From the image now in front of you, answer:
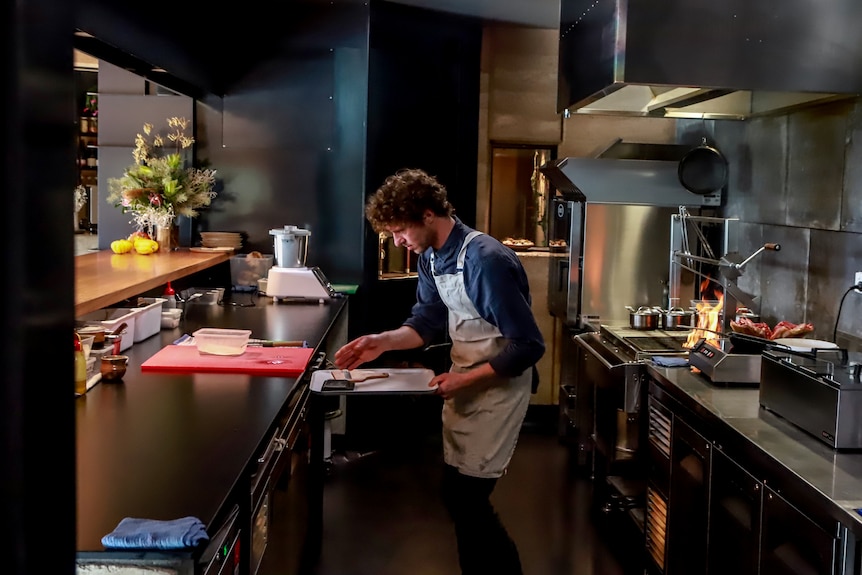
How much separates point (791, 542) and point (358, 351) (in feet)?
5.55

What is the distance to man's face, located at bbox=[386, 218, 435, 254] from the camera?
301cm

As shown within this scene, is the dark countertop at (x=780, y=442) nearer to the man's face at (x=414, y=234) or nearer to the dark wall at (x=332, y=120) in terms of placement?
the man's face at (x=414, y=234)

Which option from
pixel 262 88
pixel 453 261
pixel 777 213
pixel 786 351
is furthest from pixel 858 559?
pixel 262 88

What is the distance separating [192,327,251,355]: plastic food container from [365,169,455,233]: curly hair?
73 cm

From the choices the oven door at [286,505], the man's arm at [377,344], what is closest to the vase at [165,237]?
the oven door at [286,505]

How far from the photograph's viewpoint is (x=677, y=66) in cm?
351

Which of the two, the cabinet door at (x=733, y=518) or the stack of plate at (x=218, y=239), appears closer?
the cabinet door at (x=733, y=518)

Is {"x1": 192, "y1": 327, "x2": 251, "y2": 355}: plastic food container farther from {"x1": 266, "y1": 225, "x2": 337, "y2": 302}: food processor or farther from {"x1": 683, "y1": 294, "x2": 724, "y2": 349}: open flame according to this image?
{"x1": 683, "y1": 294, "x2": 724, "y2": 349}: open flame

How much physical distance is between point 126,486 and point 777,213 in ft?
11.9

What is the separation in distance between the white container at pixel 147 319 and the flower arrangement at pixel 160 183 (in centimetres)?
136

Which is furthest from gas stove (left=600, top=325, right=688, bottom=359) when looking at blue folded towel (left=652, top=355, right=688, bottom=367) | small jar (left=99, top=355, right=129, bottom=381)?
small jar (left=99, top=355, right=129, bottom=381)

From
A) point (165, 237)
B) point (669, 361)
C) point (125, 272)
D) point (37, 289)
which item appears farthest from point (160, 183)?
point (37, 289)

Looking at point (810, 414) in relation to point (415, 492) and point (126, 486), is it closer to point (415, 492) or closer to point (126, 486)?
point (126, 486)

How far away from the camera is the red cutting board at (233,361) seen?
3008 mm
